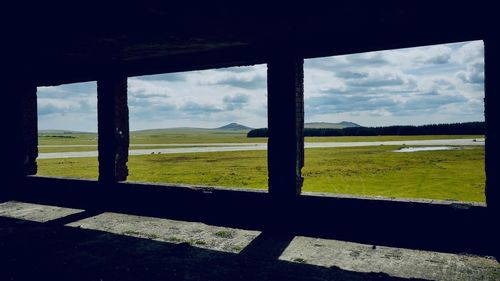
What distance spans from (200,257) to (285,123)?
2506mm

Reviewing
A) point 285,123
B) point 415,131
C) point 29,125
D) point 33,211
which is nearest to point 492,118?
point 285,123

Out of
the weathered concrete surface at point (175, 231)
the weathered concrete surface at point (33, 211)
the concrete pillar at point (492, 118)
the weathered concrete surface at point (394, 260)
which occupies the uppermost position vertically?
the concrete pillar at point (492, 118)

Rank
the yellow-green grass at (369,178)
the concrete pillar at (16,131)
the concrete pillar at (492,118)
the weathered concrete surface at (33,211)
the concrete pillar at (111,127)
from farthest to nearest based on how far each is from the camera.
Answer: the yellow-green grass at (369,178), the concrete pillar at (16,131), the concrete pillar at (111,127), the weathered concrete surface at (33,211), the concrete pillar at (492,118)

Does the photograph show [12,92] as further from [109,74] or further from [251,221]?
[251,221]

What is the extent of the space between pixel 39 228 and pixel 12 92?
4.70 meters

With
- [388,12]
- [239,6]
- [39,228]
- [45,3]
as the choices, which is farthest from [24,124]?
[388,12]

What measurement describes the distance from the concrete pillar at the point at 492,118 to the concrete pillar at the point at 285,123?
2594mm

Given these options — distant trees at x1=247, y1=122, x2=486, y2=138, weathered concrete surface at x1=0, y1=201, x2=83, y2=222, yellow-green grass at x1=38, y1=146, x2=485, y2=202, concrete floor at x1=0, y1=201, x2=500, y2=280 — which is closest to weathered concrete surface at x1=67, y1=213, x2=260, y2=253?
concrete floor at x1=0, y1=201, x2=500, y2=280

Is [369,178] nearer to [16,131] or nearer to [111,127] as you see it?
[111,127]

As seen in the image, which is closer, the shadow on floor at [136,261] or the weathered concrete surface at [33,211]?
the shadow on floor at [136,261]

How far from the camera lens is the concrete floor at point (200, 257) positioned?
4.28 metres

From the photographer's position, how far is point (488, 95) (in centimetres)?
495

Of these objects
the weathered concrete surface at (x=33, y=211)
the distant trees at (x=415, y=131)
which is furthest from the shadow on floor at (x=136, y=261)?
the distant trees at (x=415, y=131)

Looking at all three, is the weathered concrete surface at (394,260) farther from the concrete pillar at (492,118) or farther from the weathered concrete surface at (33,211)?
the weathered concrete surface at (33,211)
